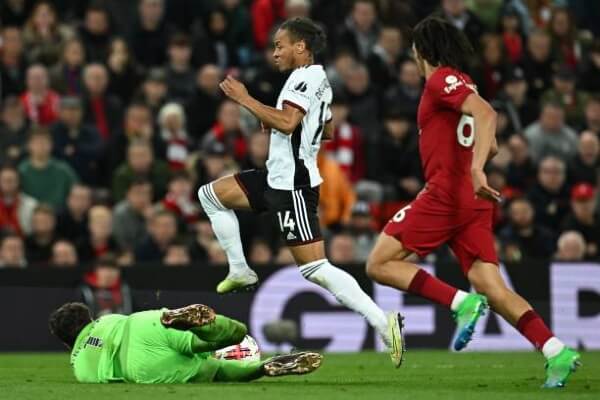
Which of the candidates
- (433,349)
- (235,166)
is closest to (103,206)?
(235,166)

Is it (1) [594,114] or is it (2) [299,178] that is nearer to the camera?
(2) [299,178]

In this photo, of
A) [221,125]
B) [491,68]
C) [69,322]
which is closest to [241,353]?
[69,322]

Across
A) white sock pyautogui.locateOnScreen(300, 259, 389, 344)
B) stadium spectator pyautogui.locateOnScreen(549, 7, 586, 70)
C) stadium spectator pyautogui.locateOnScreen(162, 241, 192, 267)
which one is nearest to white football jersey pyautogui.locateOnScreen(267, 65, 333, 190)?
white sock pyautogui.locateOnScreen(300, 259, 389, 344)

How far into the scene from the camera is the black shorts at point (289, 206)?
10.6 metres

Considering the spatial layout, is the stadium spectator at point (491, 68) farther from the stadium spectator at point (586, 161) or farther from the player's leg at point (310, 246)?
the player's leg at point (310, 246)

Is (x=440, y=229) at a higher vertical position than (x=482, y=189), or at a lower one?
lower

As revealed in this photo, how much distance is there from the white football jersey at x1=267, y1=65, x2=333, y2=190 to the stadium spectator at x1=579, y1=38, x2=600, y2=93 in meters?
10.6

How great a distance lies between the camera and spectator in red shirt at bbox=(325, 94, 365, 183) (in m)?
17.9

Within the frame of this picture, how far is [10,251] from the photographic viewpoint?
16.0 metres

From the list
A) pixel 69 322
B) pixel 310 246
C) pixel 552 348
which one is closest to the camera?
pixel 552 348

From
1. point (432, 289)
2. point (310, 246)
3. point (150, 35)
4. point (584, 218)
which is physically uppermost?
point (150, 35)

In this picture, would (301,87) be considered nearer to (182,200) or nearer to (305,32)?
(305,32)

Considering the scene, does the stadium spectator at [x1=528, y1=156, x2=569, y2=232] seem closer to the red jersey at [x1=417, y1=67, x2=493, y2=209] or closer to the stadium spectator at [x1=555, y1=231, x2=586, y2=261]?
the stadium spectator at [x1=555, y1=231, x2=586, y2=261]

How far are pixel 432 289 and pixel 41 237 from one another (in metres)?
7.26
